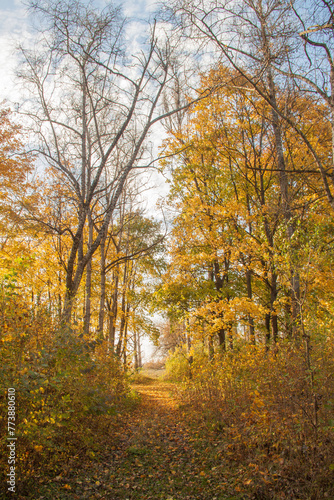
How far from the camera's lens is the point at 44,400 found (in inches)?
142

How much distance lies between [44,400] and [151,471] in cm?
184

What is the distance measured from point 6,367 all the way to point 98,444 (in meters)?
2.48

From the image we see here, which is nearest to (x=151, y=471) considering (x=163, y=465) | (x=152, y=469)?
(x=152, y=469)

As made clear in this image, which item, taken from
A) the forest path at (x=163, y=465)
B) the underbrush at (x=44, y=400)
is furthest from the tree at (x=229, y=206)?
the underbrush at (x=44, y=400)

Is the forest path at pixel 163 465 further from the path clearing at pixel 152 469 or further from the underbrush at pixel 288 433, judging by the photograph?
the underbrush at pixel 288 433

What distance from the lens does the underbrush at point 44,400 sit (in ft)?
9.86

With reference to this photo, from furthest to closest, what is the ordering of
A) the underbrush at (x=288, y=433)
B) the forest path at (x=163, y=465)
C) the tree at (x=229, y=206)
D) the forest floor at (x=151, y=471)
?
the tree at (x=229, y=206) → the forest path at (x=163, y=465) → the forest floor at (x=151, y=471) → the underbrush at (x=288, y=433)

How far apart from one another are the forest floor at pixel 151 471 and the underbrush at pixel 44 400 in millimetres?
173

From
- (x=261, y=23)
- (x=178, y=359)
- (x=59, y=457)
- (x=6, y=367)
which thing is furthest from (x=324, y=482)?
(x=178, y=359)

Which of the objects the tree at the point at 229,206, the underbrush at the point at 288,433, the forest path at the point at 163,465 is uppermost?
the tree at the point at 229,206

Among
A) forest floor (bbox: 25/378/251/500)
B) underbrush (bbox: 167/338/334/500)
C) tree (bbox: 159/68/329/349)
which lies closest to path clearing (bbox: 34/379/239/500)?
forest floor (bbox: 25/378/251/500)

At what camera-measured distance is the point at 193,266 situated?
11.4 meters

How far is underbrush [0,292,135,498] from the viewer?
301cm

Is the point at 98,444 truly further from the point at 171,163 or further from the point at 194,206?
the point at 171,163
